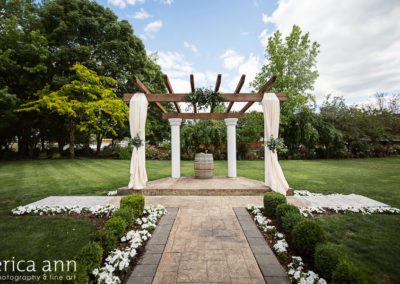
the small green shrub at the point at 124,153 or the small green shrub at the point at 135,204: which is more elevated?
the small green shrub at the point at 124,153

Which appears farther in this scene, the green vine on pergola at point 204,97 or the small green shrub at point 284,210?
the green vine on pergola at point 204,97

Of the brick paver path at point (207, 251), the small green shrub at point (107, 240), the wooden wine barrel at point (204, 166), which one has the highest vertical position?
the wooden wine barrel at point (204, 166)

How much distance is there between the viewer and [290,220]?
2.95 m

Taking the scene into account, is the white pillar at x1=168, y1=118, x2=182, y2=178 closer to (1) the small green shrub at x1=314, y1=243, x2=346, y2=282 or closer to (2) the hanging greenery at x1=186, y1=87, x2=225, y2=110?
(2) the hanging greenery at x1=186, y1=87, x2=225, y2=110

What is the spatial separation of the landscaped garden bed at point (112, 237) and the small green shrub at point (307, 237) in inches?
77.3

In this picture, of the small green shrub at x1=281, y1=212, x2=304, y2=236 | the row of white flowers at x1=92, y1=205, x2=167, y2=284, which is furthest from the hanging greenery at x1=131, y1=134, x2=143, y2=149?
the small green shrub at x1=281, y1=212, x2=304, y2=236

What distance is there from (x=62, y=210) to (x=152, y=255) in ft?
9.17

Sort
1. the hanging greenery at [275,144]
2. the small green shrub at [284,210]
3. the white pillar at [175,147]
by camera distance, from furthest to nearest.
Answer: the white pillar at [175,147] → the hanging greenery at [275,144] → the small green shrub at [284,210]

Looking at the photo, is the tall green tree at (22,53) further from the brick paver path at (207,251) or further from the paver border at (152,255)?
the brick paver path at (207,251)

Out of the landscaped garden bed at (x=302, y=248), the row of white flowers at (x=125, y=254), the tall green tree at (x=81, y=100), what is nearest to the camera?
the landscaped garden bed at (x=302, y=248)

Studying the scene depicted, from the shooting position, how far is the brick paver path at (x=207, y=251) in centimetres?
213

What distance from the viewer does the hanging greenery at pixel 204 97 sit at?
221 inches

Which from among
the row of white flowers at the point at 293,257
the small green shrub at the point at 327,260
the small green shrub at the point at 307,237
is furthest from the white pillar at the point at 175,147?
the small green shrub at the point at 327,260

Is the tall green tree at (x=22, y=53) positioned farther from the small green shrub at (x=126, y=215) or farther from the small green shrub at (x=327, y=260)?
the small green shrub at (x=327, y=260)
